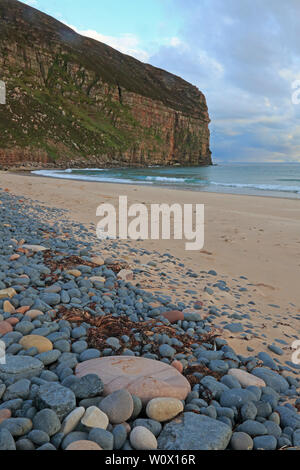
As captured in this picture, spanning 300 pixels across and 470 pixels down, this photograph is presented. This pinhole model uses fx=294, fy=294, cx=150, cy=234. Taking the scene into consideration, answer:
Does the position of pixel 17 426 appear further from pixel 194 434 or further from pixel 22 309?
pixel 22 309

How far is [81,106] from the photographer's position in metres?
67.1

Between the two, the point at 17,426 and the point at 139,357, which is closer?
the point at 17,426

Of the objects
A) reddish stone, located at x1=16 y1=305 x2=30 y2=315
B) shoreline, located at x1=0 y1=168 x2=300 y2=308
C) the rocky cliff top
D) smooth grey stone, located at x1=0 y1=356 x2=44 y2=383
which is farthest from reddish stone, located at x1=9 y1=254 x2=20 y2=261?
the rocky cliff top

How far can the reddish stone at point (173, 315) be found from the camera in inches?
106

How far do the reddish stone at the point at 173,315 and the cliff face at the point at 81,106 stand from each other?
46438mm

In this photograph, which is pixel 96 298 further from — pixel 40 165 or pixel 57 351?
pixel 40 165

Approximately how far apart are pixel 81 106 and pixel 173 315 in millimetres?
72841

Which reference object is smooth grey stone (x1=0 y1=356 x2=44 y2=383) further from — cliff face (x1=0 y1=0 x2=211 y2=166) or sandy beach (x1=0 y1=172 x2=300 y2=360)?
cliff face (x1=0 y1=0 x2=211 y2=166)

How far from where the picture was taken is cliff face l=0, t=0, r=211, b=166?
5019cm

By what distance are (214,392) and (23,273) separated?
7.79 ft

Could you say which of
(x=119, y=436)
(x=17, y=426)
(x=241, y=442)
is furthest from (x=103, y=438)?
(x=241, y=442)

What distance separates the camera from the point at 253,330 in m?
2.75

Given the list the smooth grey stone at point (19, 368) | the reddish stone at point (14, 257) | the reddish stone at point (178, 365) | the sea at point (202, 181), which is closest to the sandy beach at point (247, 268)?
the reddish stone at point (178, 365)
